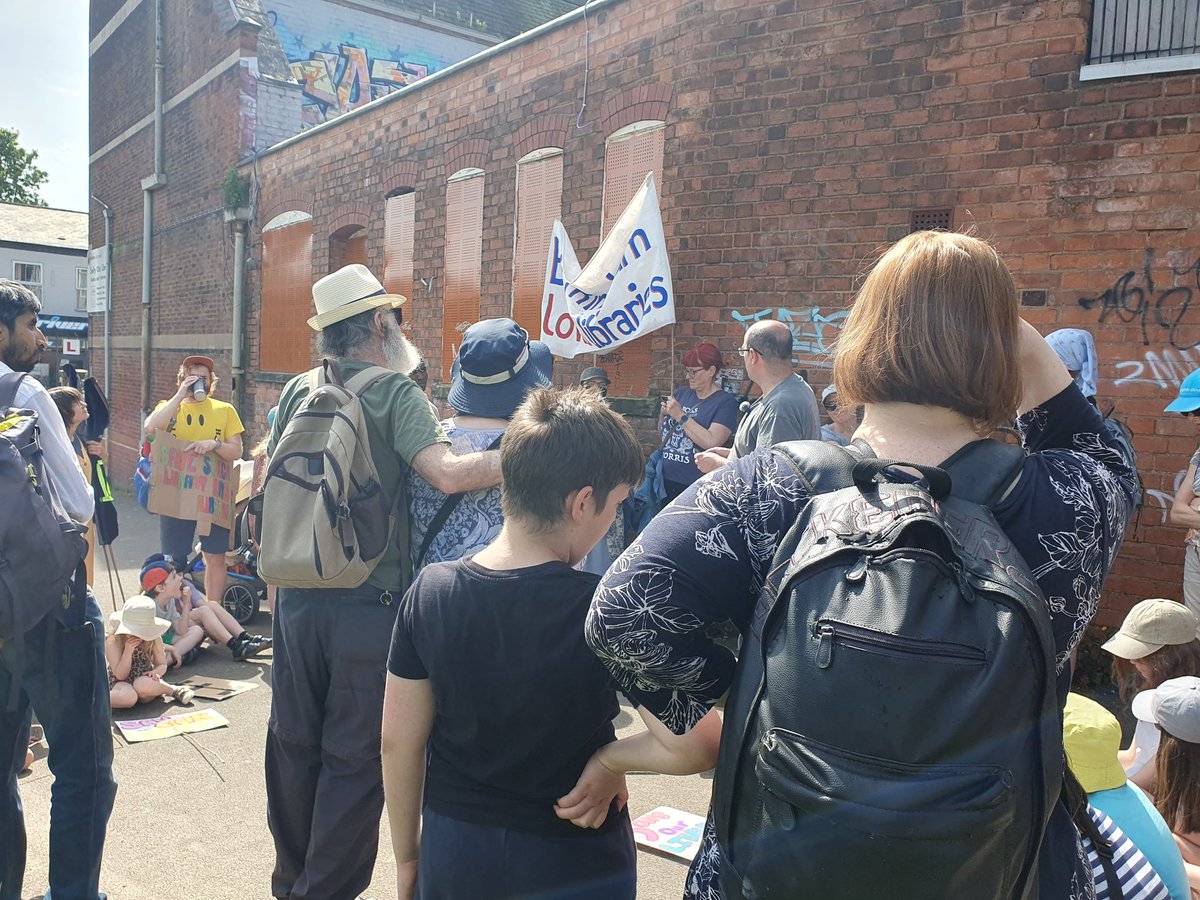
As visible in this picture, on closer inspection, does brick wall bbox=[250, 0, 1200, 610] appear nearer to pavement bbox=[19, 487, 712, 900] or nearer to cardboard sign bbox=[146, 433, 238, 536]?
cardboard sign bbox=[146, 433, 238, 536]

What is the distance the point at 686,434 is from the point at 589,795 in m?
4.85

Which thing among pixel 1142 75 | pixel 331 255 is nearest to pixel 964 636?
pixel 1142 75

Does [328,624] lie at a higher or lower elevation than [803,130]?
lower

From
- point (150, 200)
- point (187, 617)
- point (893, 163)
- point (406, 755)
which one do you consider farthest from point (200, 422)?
point (150, 200)

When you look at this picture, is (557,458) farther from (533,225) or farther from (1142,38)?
(533,225)

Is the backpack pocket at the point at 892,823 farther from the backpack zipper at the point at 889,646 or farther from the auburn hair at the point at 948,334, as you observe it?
the auburn hair at the point at 948,334

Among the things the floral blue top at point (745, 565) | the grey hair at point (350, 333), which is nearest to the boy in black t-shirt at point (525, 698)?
the floral blue top at point (745, 565)

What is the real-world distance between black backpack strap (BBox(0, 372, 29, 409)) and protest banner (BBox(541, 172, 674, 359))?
513cm

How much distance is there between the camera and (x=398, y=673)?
1892 millimetres

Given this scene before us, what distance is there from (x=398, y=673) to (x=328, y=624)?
92 cm

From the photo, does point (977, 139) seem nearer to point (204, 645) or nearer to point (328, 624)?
point (328, 624)

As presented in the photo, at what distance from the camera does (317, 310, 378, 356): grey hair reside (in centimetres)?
301

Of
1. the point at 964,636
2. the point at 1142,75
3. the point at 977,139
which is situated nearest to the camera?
the point at 964,636

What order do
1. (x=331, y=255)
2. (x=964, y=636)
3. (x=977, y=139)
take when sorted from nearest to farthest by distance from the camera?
1. (x=964, y=636)
2. (x=977, y=139)
3. (x=331, y=255)
